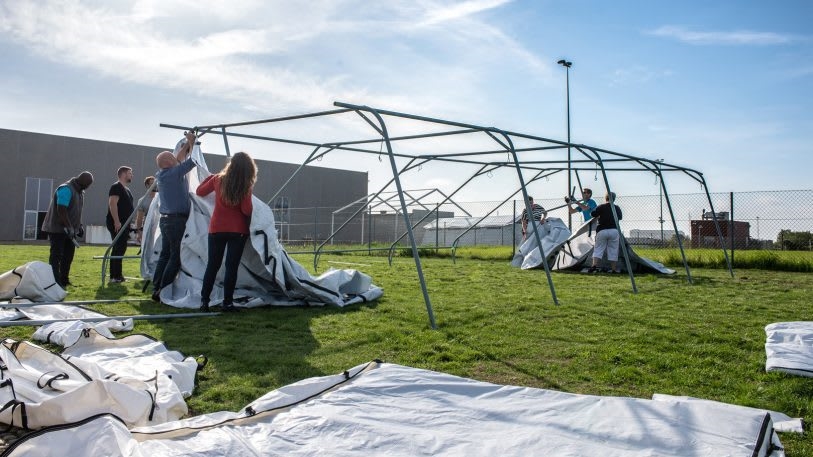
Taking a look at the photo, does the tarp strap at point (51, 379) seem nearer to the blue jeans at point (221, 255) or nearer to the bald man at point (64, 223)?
the blue jeans at point (221, 255)

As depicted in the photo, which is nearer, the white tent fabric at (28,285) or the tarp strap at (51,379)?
the tarp strap at (51,379)

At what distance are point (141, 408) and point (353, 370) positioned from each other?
105 cm

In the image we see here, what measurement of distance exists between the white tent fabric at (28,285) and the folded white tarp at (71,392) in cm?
339

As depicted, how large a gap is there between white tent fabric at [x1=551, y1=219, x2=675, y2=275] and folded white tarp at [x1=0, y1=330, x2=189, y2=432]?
9.61m

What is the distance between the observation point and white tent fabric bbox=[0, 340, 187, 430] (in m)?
2.30

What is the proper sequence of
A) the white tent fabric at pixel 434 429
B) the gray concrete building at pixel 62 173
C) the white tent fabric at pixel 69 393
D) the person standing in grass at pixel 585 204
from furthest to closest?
the gray concrete building at pixel 62 173, the person standing in grass at pixel 585 204, the white tent fabric at pixel 69 393, the white tent fabric at pixel 434 429

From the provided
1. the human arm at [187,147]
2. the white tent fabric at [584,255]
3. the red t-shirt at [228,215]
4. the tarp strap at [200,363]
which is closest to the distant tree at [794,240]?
the white tent fabric at [584,255]

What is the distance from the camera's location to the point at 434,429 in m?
2.43

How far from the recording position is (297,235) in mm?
29000

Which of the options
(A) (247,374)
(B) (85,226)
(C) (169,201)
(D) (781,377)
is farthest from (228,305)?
(B) (85,226)

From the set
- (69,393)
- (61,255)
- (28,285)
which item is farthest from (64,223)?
(69,393)

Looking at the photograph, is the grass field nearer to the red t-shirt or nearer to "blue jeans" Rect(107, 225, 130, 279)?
"blue jeans" Rect(107, 225, 130, 279)

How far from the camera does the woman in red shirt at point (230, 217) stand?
5.50m

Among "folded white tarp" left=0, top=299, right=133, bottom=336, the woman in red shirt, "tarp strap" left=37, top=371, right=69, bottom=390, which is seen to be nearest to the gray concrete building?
the woman in red shirt
